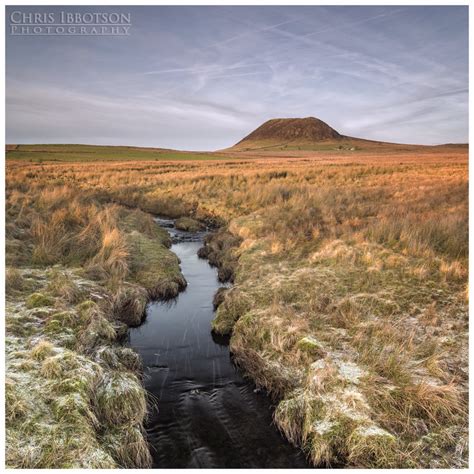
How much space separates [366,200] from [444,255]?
35.3ft

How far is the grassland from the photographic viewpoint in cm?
505

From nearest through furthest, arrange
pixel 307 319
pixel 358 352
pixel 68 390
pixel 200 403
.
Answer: pixel 68 390, pixel 200 403, pixel 358 352, pixel 307 319

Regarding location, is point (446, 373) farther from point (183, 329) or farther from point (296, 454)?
point (183, 329)

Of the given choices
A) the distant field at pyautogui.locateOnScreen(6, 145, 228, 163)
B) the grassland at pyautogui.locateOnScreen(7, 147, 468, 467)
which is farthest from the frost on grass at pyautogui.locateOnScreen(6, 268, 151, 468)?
the distant field at pyautogui.locateOnScreen(6, 145, 228, 163)

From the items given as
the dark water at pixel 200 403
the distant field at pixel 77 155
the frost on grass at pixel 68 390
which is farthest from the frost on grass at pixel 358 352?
the distant field at pixel 77 155

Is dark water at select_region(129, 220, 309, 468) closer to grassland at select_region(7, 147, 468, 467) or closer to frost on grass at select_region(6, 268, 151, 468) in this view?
grassland at select_region(7, 147, 468, 467)

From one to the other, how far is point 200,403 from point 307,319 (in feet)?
9.10

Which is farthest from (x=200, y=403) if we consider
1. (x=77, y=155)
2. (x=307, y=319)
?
(x=77, y=155)

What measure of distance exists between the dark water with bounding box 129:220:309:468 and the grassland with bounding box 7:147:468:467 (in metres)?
0.32

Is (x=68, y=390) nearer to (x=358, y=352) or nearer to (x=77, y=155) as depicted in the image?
(x=358, y=352)

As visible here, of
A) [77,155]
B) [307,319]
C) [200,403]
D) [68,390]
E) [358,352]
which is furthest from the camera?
[77,155]

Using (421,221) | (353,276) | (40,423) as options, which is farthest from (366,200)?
(40,423)

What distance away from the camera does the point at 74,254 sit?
11.2m

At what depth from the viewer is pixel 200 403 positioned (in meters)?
6.38
